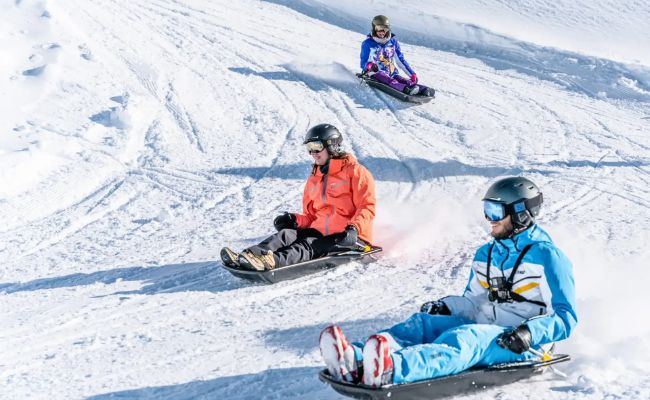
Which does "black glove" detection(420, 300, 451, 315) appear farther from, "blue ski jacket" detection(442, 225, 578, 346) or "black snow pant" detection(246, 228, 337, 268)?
"black snow pant" detection(246, 228, 337, 268)

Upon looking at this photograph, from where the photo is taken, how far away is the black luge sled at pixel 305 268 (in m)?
6.52

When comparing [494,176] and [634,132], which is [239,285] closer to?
[494,176]

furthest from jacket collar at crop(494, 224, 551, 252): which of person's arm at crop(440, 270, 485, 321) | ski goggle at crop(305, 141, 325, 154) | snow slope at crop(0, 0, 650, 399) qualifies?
ski goggle at crop(305, 141, 325, 154)

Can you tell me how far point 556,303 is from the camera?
4570mm

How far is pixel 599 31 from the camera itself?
18.1 meters

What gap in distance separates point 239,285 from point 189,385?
188 cm

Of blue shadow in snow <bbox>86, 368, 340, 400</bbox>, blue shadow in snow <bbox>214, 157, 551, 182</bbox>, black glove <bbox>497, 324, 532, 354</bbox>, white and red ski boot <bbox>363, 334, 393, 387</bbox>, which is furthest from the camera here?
blue shadow in snow <bbox>214, 157, 551, 182</bbox>

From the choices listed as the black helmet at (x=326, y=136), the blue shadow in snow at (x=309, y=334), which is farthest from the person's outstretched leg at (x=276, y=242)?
the blue shadow in snow at (x=309, y=334)

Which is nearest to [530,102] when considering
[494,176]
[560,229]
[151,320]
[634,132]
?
[634,132]

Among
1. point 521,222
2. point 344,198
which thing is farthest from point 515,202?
point 344,198

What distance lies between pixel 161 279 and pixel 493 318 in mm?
3143

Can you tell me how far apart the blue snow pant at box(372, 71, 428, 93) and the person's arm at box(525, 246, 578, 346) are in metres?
8.23

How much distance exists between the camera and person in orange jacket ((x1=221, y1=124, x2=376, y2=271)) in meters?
6.81

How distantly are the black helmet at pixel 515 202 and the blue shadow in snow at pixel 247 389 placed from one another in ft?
4.71
